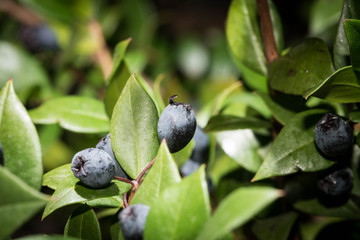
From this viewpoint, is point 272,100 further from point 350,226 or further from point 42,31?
point 42,31

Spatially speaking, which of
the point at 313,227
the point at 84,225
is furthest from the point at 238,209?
the point at 313,227

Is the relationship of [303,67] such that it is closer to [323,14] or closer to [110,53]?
[323,14]

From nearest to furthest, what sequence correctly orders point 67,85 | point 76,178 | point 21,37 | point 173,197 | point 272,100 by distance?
point 173,197 < point 76,178 < point 272,100 < point 67,85 < point 21,37

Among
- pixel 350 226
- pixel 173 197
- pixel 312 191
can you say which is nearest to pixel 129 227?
pixel 173 197

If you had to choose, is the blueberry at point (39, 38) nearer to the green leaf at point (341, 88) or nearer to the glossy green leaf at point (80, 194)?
the glossy green leaf at point (80, 194)

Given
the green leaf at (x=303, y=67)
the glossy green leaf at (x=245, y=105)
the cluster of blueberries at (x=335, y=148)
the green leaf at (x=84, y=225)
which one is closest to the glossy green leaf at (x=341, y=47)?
the green leaf at (x=303, y=67)

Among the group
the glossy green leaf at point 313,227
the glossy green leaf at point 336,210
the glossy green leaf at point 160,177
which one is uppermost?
the glossy green leaf at point 160,177
